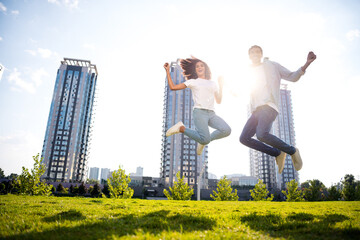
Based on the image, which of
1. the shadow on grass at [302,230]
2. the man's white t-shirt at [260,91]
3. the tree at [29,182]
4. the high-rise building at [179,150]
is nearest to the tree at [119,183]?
the tree at [29,182]

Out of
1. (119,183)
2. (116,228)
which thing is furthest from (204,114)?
(119,183)

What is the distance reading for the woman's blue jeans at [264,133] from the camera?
5.05 m

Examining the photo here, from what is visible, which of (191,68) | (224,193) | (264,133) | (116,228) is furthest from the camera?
(224,193)

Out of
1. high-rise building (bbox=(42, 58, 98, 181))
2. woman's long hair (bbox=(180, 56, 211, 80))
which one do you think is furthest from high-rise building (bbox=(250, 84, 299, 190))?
woman's long hair (bbox=(180, 56, 211, 80))

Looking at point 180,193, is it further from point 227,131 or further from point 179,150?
point 179,150

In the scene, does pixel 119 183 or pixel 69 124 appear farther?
pixel 69 124

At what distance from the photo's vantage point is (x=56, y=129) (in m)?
Result: 106

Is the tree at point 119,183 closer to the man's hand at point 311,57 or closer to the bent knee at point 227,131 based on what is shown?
the bent knee at point 227,131

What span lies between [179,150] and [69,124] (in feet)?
186

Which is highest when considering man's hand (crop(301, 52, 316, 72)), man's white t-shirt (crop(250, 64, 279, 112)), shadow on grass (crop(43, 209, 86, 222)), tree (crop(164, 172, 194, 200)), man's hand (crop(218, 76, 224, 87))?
man's hand (crop(301, 52, 316, 72))

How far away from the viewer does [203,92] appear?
18.6 feet

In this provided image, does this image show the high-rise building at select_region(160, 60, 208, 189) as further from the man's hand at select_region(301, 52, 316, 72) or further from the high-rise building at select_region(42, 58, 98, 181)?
the man's hand at select_region(301, 52, 316, 72)

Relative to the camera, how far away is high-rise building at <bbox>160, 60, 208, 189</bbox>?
108544mm

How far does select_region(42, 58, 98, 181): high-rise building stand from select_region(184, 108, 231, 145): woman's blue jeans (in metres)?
111
